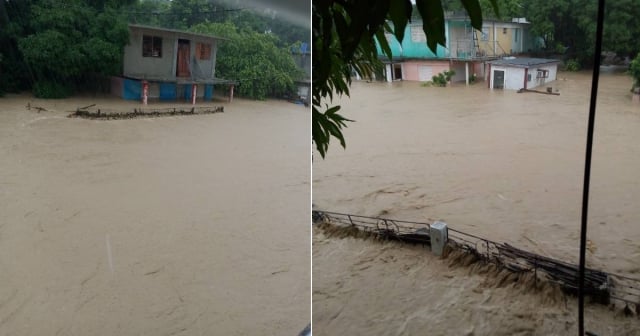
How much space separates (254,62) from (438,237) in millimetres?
1423

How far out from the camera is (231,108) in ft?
5.05

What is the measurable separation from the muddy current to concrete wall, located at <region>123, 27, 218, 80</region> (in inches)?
25.9

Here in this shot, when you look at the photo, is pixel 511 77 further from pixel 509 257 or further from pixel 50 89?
pixel 50 89

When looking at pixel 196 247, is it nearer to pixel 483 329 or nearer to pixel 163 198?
pixel 163 198

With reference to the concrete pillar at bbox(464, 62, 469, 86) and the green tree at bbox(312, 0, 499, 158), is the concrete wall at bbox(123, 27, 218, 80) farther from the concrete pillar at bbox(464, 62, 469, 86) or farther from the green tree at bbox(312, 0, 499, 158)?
the concrete pillar at bbox(464, 62, 469, 86)

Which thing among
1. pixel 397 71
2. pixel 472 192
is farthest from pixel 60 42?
pixel 472 192

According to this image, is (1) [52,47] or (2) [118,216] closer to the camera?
(1) [52,47]

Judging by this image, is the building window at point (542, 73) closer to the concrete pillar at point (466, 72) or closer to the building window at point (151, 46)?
the concrete pillar at point (466, 72)

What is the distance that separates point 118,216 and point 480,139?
6.96 ft

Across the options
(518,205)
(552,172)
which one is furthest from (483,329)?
(552,172)

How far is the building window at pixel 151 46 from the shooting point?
4.43 feet

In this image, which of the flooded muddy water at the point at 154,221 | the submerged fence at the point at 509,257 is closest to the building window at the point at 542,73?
the submerged fence at the point at 509,257

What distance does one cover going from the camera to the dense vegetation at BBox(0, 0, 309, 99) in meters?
1.12

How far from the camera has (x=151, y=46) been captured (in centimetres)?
137
